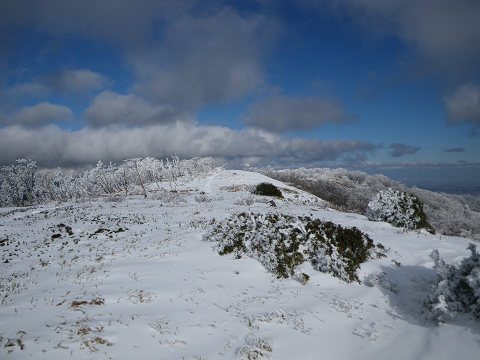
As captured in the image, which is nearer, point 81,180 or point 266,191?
point 266,191

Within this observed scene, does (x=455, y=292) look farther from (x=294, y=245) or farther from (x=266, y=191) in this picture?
(x=266, y=191)

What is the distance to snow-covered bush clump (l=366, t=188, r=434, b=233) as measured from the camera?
13961 millimetres

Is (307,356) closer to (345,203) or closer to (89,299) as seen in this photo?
(89,299)

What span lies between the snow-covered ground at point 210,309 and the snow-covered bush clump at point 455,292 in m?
0.24

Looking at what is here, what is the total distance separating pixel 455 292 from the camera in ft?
17.6

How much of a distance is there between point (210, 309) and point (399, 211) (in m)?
13.5

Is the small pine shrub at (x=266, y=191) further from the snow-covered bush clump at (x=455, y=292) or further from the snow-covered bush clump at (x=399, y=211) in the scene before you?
the snow-covered bush clump at (x=455, y=292)

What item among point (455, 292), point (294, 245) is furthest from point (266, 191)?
point (455, 292)

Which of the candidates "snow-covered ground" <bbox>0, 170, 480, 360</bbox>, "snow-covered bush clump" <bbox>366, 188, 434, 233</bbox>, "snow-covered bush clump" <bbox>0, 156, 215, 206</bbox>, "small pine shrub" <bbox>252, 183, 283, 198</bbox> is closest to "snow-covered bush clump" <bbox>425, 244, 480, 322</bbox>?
"snow-covered ground" <bbox>0, 170, 480, 360</bbox>

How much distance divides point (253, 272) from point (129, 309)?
387 cm

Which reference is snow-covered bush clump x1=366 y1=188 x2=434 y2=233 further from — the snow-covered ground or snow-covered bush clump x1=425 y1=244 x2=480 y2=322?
snow-covered bush clump x1=425 y1=244 x2=480 y2=322

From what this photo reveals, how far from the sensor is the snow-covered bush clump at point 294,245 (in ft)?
26.7

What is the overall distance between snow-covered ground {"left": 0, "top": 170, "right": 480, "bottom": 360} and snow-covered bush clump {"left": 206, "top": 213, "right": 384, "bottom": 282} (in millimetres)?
405

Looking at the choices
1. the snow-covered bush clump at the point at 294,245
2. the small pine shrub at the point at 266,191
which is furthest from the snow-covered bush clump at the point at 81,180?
the snow-covered bush clump at the point at 294,245
